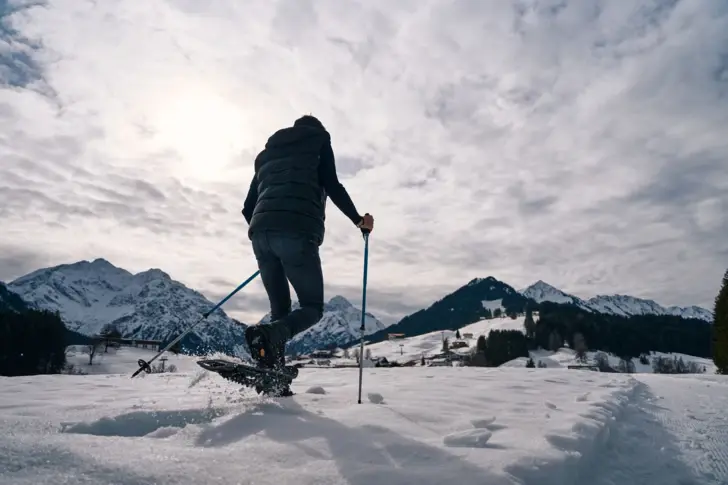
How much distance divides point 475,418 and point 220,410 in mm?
1626

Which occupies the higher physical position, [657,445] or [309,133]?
[309,133]

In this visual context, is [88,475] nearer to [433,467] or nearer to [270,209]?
[433,467]

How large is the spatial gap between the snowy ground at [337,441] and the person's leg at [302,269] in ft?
2.37

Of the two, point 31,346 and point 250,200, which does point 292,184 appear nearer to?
point 250,200

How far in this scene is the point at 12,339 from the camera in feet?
140

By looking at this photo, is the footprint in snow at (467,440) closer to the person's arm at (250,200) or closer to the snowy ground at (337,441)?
the snowy ground at (337,441)

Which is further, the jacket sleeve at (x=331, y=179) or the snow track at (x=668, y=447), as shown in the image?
the jacket sleeve at (x=331, y=179)

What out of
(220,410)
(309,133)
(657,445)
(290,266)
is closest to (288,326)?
(290,266)

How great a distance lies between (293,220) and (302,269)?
1.47ft

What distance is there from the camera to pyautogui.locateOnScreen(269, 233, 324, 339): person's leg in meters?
3.76

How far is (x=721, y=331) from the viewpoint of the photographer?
28125 mm

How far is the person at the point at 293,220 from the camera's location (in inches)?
147

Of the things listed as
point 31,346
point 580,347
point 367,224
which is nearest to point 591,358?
point 580,347

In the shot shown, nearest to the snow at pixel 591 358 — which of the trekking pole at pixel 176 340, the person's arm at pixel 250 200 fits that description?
the trekking pole at pixel 176 340
